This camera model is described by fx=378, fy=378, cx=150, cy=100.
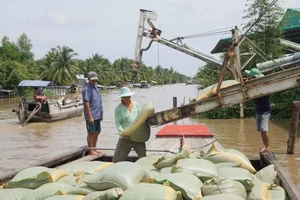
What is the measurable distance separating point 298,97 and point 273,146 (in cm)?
454

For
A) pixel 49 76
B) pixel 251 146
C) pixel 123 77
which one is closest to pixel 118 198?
pixel 251 146

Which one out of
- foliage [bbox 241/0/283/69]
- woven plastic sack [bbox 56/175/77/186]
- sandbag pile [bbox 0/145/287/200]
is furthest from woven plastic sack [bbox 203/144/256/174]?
foliage [bbox 241/0/283/69]

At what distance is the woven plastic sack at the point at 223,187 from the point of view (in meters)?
2.67

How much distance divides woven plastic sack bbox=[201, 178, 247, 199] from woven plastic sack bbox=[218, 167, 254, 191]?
128mm

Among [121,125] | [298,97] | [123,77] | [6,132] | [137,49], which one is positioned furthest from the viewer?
[123,77]

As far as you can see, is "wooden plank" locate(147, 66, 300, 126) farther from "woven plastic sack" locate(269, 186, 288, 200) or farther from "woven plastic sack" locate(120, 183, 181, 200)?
"woven plastic sack" locate(120, 183, 181, 200)

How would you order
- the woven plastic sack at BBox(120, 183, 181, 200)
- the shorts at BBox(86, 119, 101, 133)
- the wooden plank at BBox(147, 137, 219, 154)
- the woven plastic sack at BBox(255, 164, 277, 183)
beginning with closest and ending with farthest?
the woven plastic sack at BBox(120, 183, 181, 200) < the woven plastic sack at BBox(255, 164, 277, 183) < the shorts at BBox(86, 119, 101, 133) < the wooden plank at BBox(147, 137, 219, 154)

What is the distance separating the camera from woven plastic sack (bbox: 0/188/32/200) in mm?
2829

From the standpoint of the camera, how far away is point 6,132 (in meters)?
16.1

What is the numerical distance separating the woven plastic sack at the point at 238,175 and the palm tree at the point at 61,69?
47489 millimetres

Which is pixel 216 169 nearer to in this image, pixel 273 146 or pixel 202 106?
pixel 202 106

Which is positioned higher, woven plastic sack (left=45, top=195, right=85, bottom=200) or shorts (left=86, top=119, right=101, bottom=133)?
shorts (left=86, top=119, right=101, bottom=133)

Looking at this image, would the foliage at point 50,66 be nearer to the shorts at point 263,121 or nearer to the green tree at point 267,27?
the green tree at point 267,27

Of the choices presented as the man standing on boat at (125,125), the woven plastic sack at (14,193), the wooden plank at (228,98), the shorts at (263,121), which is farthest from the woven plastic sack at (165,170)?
the shorts at (263,121)
